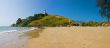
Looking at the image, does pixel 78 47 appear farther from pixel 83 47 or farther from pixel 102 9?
pixel 102 9

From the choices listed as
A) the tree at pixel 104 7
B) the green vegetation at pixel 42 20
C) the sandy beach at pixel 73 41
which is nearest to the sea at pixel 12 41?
the sandy beach at pixel 73 41

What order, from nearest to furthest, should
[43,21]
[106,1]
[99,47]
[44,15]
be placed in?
[99,47] < [106,1] < [43,21] < [44,15]

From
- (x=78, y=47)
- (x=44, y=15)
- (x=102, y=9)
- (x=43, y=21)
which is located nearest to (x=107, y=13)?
(x=102, y=9)

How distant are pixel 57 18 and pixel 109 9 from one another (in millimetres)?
117896

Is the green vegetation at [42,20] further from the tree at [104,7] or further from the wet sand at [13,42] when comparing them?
the wet sand at [13,42]

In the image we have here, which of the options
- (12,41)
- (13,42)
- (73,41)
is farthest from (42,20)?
(73,41)

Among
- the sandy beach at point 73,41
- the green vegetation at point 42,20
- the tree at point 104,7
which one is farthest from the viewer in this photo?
the green vegetation at point 42,20

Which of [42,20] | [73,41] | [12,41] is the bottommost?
[42,20]

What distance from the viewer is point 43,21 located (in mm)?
177750

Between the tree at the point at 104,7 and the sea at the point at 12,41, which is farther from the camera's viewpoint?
the tree at the point at 104,7

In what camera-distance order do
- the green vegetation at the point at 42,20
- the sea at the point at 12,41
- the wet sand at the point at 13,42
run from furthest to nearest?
1. the green vegetation at the point at 42,20
2. the sea at the point at 12,41
3. the wet sand at the point at 13,42

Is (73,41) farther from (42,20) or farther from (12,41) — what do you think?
(42,20)

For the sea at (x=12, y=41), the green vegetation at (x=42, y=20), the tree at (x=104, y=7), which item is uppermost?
the tree at (x=104, y=7)

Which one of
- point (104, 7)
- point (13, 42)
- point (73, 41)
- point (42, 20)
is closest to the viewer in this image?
point (73, 41)
